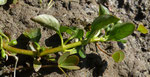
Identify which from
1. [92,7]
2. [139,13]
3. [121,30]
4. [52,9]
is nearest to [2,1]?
[52,9]

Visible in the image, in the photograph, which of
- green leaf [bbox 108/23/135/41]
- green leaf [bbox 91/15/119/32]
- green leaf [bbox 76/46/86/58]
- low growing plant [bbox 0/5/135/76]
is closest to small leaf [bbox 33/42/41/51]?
low growing plant [bbox 0/5/135/76]

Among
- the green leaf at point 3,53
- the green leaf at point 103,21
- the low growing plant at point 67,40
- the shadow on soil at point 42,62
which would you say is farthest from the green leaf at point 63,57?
the green leaf at point 3,53

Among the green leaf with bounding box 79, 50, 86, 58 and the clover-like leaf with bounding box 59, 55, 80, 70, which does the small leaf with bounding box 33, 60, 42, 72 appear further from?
the green leaf with bounding box 79, 50, 86, 58

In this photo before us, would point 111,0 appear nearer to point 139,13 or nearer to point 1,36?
point 139,13

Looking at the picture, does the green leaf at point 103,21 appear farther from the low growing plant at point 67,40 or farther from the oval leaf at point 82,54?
the oval leaf at point 82,54

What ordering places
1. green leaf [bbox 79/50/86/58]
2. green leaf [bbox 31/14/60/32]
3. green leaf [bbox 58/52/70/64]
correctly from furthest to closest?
green leaf [bbox 79/50/86/58] → green leaf [bbox 58/52/70/64] → green leaf [bbox 31/14/60/32]

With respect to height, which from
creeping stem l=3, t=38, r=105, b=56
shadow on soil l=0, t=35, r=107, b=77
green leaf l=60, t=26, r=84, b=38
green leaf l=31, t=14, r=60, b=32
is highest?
green leaf l=31, t=14, r=60, b=32

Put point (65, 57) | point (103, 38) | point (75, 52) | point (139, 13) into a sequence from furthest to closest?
point (139, 13) → point (103, 38) → point (75, 52) → point (65, 57)
